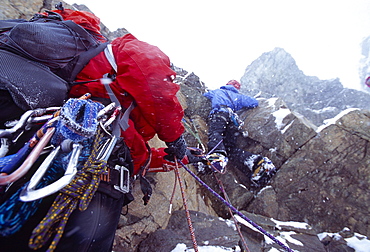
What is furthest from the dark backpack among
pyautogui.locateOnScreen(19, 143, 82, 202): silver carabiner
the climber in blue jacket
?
the climber in blue jacket

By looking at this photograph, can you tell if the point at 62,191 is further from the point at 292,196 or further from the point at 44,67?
the point at 292,196

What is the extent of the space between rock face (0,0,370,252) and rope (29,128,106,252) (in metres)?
1.48

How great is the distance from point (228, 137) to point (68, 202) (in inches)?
206

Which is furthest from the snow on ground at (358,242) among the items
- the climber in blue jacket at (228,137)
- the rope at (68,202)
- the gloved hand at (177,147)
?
the rope at (68,202)

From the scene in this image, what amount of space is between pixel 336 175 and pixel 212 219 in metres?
3.66

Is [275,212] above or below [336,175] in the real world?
below

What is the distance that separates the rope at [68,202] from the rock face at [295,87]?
18438 mm

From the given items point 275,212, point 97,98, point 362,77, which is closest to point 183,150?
point 97,98

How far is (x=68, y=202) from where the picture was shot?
1.03 metres

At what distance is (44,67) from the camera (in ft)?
4.20

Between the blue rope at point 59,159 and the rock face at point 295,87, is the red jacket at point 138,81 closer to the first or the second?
the blue rope at point 59,159

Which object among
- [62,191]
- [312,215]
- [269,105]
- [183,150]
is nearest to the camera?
[62,191]

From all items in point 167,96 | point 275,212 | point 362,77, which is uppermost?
point 362,77

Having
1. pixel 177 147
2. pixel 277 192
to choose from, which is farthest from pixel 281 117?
pixel 177 147
